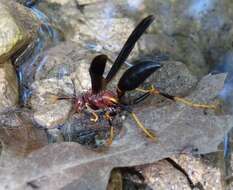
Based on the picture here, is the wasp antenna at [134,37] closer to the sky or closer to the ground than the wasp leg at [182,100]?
closer to the sky

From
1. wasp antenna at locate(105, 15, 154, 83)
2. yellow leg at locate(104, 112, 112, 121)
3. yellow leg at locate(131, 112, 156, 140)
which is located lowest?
yellow leg at locate(104, 112, 112, 121)

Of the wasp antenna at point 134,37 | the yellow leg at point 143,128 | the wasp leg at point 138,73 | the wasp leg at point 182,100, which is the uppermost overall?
the wasp antenna at point 134,37

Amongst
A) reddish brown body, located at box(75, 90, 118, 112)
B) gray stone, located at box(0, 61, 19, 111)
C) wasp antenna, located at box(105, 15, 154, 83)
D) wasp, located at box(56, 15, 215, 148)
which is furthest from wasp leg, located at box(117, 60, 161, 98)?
gray stone, located at box(0, 61, 19, 111)

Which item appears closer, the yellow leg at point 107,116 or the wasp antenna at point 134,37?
the wasp antenna at point 134,37

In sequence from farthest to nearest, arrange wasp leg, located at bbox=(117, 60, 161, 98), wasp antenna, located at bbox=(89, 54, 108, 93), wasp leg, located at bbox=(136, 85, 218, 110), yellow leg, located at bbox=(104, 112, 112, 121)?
yellow leg, located at bbox=(104, 112, 112, 121)
wasp leg, located at bbox=(136, 85, 218, 110)
wasp leg, located at bbox=(117, 60, 161, 98)
wasp antenna, located at bbox=(89, 54, 108, 93)

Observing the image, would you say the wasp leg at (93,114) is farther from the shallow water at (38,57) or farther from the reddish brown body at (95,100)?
the shallow water at (38,57)

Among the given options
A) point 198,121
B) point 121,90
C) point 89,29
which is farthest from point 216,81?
point 89,29

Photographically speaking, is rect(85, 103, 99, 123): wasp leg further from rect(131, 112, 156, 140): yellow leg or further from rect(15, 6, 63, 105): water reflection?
rect(15, 6, 63, 105): water reflection

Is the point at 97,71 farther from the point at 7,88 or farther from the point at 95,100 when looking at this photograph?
the point at 7,88

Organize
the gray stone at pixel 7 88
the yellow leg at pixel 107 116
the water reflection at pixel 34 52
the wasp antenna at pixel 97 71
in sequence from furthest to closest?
the water reflection at pixel 34 52 → the gray stone at pixel 7 88 → the yellow leg at pixel 107 116 → the wasp antenna at pixel 97 71

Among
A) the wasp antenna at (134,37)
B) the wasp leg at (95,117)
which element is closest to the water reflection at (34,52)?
the wasp leg at (95,117)
